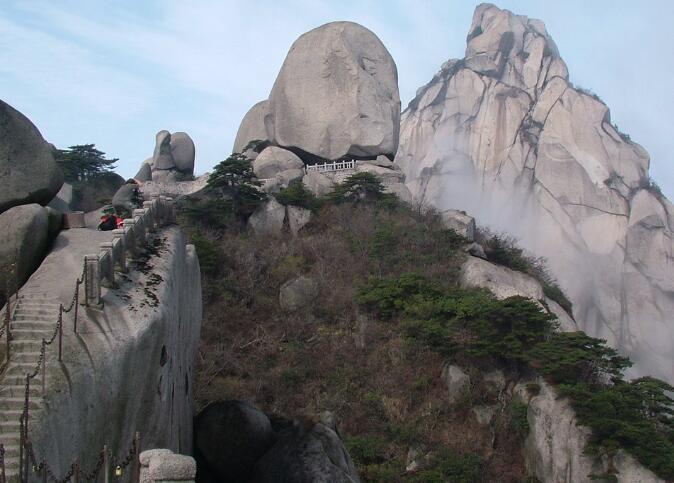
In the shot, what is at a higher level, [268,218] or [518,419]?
[268,218]

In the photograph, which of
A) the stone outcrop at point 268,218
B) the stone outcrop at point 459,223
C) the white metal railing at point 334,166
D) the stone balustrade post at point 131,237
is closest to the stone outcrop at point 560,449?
the stone outcrop at point 459,223

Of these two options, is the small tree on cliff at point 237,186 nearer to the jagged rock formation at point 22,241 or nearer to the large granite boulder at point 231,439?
the large granite boulder at point 231,439

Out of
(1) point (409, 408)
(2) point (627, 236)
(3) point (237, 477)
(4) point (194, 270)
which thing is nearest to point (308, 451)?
(3) point (237, 477)

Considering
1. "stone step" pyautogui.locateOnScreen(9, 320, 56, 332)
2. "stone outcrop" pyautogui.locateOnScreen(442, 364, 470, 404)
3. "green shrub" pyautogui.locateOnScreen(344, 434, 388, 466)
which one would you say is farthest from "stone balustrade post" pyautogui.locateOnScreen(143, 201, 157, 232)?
"stone outcrop" pyautogui.locateOnScreen(442, 364, 470, 404)

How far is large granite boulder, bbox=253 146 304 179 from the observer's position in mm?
36594

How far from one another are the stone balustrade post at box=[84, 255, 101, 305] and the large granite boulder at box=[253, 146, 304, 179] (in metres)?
25.7

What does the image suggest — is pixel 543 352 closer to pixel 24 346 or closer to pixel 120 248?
pixel 120 248

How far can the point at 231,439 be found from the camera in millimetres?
15680

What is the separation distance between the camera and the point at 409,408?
Result: 22672mm

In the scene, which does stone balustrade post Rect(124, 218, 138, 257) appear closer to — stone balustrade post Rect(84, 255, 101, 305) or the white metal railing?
stone balustrade post Rect(84, 255, 101, 305)

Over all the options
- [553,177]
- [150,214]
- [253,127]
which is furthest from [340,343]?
[553,177]

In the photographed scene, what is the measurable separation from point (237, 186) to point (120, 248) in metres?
20.7

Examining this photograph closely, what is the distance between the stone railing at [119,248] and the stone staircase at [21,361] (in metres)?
0.54

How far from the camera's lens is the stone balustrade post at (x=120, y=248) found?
38.5ft
